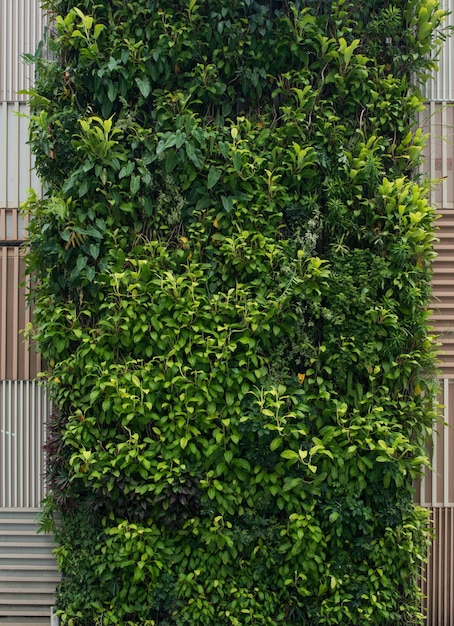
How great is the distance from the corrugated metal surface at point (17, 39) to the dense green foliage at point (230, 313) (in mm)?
467

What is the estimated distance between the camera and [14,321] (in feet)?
15.5

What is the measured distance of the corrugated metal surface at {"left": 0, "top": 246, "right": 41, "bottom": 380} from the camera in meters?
4.71

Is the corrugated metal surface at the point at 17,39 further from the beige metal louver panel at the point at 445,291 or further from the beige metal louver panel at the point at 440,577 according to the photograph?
the beige metal louver panel at the point at 440,577

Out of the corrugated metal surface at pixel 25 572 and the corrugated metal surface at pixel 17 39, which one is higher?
the corrugated metal surface at pixel 17 39

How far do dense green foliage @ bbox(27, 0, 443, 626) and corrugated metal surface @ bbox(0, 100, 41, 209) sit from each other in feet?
1.32

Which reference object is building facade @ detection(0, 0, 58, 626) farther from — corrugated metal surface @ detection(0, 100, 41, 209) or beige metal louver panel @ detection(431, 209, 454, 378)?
beige metal louver panel @ detection(431, 209, 454, 378)

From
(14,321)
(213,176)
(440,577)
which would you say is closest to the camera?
(213,176)

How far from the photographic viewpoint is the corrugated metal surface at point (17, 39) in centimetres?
477

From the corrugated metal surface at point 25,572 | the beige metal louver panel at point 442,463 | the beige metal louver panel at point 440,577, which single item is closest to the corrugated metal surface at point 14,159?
the corrugated metal surface at point 25,572

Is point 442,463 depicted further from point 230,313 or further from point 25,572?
point 25,572

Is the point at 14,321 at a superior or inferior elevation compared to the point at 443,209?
inferior

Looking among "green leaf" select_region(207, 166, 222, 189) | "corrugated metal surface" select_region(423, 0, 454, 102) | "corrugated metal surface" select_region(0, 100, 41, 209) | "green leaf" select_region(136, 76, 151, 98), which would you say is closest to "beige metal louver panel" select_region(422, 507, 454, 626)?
"green leaf" select_region(207, 166, 222, 189)

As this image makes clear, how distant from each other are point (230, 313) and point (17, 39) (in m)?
3.04

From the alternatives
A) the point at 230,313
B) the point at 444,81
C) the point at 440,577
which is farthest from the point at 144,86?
the point at 440,577
